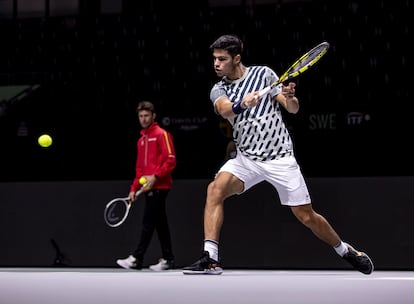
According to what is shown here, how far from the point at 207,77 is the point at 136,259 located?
140 inches

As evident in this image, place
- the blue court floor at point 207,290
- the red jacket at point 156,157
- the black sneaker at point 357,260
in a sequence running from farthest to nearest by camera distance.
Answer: the red jacket at point 156,157 → the black sneaker at point 357,260 → the blue court floor at point 207,290

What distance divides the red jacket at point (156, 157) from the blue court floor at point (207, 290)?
7.22ft

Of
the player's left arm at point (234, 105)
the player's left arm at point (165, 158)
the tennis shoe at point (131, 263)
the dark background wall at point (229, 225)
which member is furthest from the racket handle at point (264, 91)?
the tennis shoe at point (131, 263)

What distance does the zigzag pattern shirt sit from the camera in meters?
5.33

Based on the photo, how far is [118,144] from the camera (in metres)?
9.52

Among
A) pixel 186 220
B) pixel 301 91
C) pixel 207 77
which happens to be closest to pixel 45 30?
pixel 207 77

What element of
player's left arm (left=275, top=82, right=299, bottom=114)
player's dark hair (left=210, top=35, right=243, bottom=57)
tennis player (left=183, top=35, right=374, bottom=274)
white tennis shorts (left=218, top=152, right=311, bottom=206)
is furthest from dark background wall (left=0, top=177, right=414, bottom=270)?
player's dark hair (left=210, top=35, right=243, bottom=57)

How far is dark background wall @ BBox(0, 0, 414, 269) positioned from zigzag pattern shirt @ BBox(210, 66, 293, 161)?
6.47 ft

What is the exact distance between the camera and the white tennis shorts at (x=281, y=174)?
5301mm

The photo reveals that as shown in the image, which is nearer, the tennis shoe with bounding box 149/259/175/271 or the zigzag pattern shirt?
the zigzag pattern shirt

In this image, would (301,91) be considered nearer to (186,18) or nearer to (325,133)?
(325,133)

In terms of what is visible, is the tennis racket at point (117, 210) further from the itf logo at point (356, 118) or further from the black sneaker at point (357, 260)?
the itf logo at point (356, 118)

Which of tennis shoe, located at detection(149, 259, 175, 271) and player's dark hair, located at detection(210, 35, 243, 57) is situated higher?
player's dark hair, located at detection(210, 35, 243, 57)

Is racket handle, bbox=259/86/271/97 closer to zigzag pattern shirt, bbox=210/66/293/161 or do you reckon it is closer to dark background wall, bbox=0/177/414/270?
zigzag pattern shirt, bbox=210/66/293/161
